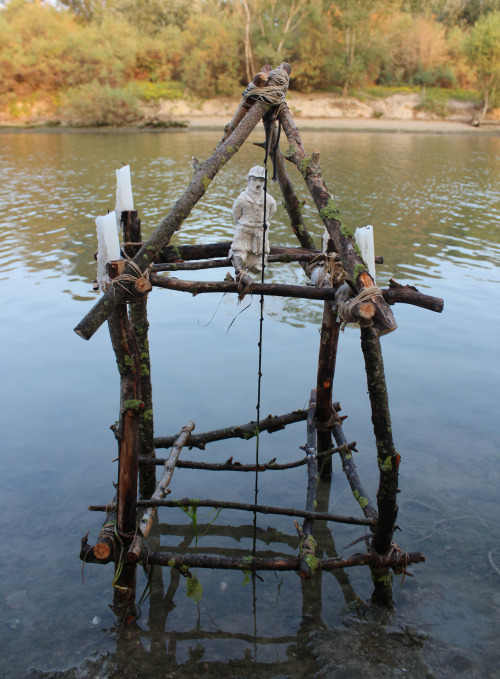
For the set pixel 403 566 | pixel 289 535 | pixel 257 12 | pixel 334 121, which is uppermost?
pixel 257 12

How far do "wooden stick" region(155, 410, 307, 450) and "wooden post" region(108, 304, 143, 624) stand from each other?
60.8 inches

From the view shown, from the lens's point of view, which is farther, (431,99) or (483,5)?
(483,5)

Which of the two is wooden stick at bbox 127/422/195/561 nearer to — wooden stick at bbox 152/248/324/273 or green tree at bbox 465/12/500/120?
wooden stick at bbox 152/248/324/273

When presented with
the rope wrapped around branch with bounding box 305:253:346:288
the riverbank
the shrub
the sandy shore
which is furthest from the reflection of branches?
the shrub

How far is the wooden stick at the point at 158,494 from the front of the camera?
13.6 feet


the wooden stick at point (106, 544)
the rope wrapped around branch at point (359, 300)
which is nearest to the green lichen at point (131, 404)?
the wooden stick at point (106, 544)

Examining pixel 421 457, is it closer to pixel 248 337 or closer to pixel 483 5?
pixel 248 337

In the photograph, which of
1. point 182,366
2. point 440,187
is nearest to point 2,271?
point 182,366

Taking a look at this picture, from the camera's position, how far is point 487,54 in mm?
43188

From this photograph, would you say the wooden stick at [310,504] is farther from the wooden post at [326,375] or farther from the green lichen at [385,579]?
the green lichen at [385,579]

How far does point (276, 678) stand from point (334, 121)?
4569 centimetres

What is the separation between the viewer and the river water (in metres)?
4.21

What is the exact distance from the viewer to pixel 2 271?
43.9ft

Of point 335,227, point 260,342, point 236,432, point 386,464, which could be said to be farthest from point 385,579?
point 335,227
